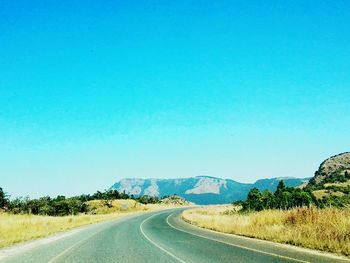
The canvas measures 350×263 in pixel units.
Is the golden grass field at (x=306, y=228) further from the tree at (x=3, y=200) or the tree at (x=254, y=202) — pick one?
the tree at (x=3, y=200)

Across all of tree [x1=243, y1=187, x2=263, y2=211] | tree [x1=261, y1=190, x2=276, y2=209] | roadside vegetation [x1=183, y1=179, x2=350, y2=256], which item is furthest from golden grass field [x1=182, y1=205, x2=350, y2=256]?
tree [x1=243, y1=187, x2=263, y2=211]

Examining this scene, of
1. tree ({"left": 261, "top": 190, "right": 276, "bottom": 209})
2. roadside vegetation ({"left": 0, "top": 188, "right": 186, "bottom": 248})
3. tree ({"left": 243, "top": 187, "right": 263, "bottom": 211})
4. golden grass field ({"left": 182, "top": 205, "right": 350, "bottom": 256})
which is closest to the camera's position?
golden grass field ({"left": 182, "top": 205, "right": 350, "bottom": 256})

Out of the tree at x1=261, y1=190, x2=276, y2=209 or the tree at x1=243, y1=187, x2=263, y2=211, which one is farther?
the tree at x1=243, y1=187, x2=263, y2=211

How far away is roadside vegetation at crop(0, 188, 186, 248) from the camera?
79.3 feet

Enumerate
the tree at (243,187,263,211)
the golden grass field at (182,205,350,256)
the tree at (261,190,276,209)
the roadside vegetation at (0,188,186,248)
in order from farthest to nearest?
the tree at (243,187,263,211) → the tree at (261,190,276,209) → the roadside vegetation at (0,188,186,248) → the golden grass field at (182,205,350,256)

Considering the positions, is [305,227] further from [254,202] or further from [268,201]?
[254,202]

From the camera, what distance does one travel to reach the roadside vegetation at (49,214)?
79.3 ft

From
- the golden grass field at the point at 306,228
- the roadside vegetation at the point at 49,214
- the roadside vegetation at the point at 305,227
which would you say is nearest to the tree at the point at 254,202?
the roadside vegetation at the point at 49,214

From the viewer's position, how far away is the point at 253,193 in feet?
193

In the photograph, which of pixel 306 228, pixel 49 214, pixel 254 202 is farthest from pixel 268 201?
pixel 306 228

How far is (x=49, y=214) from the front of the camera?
2363 inches

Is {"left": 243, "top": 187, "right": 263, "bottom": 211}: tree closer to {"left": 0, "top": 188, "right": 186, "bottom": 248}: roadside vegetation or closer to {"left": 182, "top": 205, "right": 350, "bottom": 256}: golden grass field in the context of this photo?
{"left": 0, "top": 188, "right": 186, "bottom": 248}: roadside vegetation

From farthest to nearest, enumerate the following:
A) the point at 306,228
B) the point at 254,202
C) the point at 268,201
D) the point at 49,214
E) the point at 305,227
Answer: the point at 49,214 → the point at 254,202 → the point at 268,201 → the point at 305,227 → the point at 306,228

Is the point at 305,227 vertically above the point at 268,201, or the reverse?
the point at 268,201
